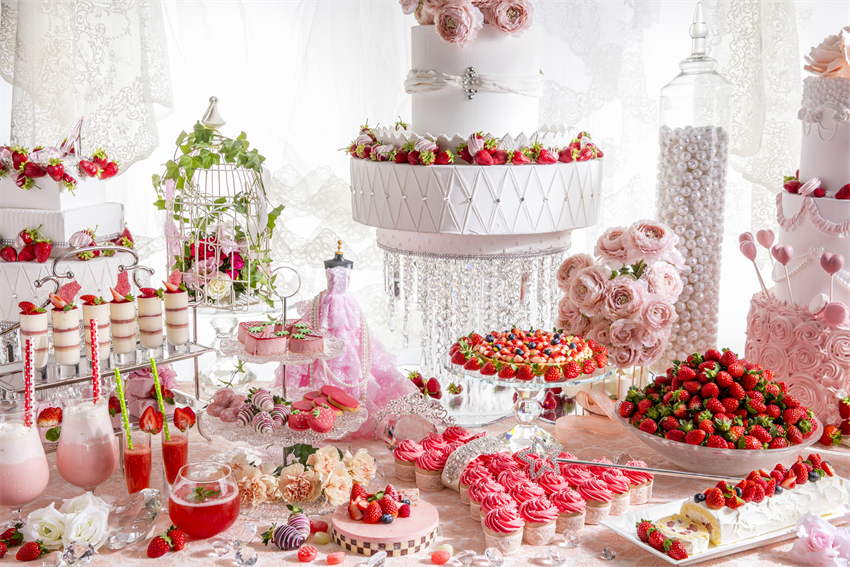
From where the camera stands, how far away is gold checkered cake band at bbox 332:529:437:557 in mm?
2355

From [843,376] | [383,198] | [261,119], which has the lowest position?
[843,376]

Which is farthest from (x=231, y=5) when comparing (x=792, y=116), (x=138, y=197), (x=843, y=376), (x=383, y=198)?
(x=843, y=376)

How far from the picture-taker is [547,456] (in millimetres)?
2711

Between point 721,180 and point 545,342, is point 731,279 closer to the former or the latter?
point 721,180

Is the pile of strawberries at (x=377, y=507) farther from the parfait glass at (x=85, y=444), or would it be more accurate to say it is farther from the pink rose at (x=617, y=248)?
the pink rose at (x=617, y=248)

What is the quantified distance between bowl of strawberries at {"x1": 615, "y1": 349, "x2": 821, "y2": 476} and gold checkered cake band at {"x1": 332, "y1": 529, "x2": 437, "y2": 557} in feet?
2.90

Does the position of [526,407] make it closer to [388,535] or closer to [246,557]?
[388,535]

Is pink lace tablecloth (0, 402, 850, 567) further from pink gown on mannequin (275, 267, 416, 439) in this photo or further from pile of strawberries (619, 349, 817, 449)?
pink gown on mannequin (275, 267, 416, 439)

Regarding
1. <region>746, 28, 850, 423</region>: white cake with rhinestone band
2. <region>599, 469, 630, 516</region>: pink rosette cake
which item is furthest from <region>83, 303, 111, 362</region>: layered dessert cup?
<region>746, 28, 850, 423</region>: white cake with rhinestone band

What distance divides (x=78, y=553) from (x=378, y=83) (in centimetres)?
305

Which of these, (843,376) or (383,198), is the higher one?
(383,198)

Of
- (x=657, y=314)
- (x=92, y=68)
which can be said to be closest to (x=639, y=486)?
(x=657, y=314)

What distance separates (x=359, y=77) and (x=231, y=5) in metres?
0.80

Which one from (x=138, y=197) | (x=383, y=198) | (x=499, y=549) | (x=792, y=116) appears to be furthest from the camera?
(x=138, y=197)
